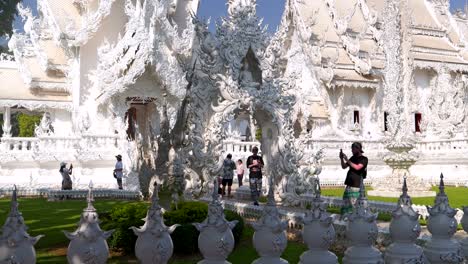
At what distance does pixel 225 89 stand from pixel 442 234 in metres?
8.69

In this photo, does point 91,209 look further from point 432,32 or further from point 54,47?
point 432,32

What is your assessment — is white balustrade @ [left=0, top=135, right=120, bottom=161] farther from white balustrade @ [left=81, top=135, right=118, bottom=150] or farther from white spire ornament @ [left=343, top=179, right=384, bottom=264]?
white spire ornament @ [left=343, top=179, right=384, bottom=264]

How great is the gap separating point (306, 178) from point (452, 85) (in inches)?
870

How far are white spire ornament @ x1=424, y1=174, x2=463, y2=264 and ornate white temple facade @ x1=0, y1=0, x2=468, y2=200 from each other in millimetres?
4440

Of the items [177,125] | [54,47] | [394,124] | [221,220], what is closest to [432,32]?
[394,124]

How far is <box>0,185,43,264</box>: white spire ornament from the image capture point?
11.6 ft

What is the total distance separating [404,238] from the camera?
4.97 m

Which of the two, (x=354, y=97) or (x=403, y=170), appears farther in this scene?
(x=354, y=97)

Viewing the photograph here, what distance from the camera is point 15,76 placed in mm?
25438

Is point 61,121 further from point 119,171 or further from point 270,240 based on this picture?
point 270,240

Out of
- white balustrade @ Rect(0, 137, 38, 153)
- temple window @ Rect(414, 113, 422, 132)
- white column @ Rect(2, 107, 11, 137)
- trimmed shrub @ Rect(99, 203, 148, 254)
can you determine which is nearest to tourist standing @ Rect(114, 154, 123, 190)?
white balustrade @ Rect(0, 137, 38, 153)

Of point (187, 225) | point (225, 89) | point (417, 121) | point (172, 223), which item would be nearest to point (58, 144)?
point (225, 89)

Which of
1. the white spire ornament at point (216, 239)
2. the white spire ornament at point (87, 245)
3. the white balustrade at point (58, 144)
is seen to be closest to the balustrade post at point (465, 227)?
the white spire ornament at point (216, 239)

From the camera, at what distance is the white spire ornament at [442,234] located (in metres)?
5.23
